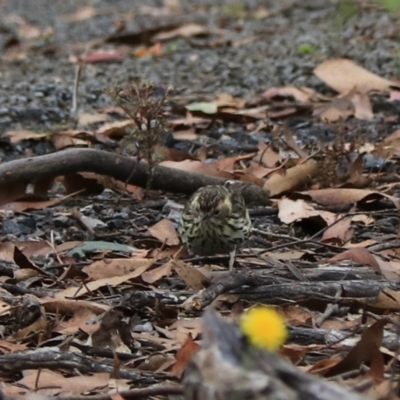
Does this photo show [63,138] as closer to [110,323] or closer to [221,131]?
[221,131]

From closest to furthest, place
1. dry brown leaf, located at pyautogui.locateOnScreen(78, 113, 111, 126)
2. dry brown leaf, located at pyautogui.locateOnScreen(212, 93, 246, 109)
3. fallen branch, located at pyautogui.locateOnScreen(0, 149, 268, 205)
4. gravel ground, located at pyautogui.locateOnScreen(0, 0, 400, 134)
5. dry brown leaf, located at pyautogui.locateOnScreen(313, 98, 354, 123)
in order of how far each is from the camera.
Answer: fallen branch, located at pyautogui.locateOnScreen(0, 149, 268, 205)
dry brown leaf, located at pyautogui.locateOnScreen(313, 98, 354, 123)
dry brown leaf, located at pyautogui.locateOnScreen(78, 113, 111, 126)
dry brown leaf, located at pyautogui.locateOnScreen(212, 93, 246, 109)
gravel ground, located at pyautogui.locateOnScreen(0, 0, 400, 134)

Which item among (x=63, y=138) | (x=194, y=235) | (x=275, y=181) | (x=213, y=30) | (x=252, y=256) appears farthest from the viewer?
(x=213, y=30)

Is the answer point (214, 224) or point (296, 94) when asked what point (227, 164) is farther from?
point (296, 94)

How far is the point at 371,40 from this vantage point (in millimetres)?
11453

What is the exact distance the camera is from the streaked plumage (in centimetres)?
511

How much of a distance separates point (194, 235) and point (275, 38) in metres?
7.75

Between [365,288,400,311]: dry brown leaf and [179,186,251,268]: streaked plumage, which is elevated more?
[365,288,400,311]: dry brown leaf

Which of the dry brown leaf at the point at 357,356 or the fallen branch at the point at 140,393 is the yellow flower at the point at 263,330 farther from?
the dry brown leaf at the point at 357,356

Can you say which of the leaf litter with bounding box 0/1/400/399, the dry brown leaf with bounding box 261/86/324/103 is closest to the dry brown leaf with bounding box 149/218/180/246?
the leaf litter with bounding box 0/1/400/399

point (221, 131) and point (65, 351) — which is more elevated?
point (65, 351)

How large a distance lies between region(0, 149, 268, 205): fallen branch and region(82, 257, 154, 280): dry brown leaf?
1.30 m

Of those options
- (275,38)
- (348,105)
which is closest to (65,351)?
(348,105)

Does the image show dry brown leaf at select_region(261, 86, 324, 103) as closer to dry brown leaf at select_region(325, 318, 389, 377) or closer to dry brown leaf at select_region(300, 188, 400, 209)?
dry brown leaf at select_region(300, 188, 400, 209)

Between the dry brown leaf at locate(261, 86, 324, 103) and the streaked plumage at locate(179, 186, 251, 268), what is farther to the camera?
the dry brown leaf at locate(261, 86, 324, 103)
